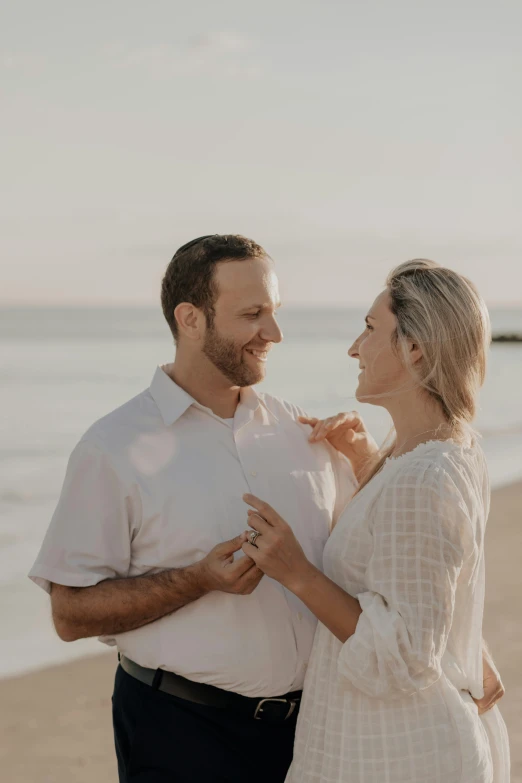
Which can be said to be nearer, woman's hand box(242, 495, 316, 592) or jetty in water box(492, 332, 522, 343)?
woman's hand box(242, 495, 316, 592)

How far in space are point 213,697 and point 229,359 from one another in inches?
45.3

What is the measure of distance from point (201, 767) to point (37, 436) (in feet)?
52.9

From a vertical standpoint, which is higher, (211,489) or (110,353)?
(211,489)

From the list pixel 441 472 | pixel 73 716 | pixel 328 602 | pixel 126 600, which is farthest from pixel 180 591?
pixel 73 716

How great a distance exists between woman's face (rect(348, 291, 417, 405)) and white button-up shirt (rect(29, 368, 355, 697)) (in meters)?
0.52

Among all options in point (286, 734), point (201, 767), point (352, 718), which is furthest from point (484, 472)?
point (201, 767)

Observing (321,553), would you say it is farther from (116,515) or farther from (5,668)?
(5,668)

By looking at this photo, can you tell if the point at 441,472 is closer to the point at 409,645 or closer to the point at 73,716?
the point at 409,645

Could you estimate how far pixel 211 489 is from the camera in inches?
125

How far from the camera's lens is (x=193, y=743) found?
9.96 ft

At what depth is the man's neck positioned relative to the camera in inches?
134

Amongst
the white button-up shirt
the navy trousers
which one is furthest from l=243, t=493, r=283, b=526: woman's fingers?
the navy trousers

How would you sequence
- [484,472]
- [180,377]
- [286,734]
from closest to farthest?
[484,472]
[286,734]
[180,377]

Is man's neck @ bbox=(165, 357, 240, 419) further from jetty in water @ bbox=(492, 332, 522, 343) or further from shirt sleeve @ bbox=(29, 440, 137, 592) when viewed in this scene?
jetty in water @ bbox=(492, 332, 522, 343)
